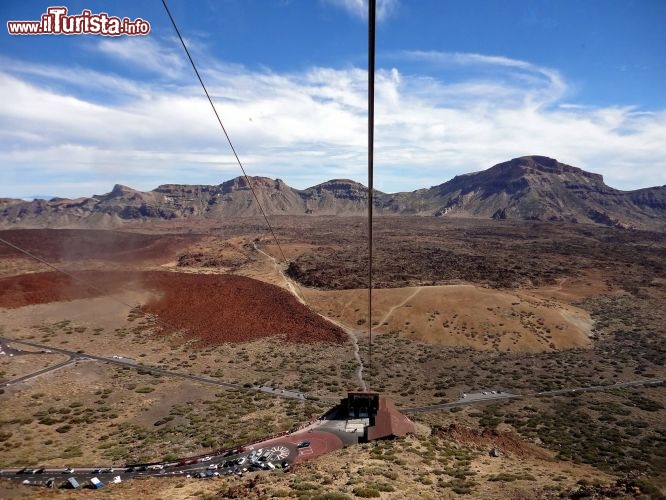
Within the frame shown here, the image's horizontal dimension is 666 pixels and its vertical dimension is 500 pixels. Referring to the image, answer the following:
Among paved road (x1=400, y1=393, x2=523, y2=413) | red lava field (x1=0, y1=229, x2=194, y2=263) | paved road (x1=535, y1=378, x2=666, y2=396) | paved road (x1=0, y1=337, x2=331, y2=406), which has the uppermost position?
red lava field (x1=0, y1=229, x2=194, y2=263)

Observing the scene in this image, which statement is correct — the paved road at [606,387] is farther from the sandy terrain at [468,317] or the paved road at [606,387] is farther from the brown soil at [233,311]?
the brown soil at [233,311]

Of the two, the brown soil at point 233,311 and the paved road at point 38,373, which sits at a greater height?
the brown soil at point 233,311

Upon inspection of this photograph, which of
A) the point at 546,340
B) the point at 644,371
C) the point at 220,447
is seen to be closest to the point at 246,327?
the point at 220,447

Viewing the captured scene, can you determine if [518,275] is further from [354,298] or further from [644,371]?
[644,371]

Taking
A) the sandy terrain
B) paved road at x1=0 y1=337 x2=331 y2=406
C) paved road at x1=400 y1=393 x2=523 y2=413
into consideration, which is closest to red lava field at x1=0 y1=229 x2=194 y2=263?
paved road at x1=0 y1=337 x2=331 y2=406

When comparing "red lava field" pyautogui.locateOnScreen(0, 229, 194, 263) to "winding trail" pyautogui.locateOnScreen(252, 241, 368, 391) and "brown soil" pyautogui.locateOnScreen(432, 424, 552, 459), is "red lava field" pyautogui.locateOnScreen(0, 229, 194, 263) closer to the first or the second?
"winding trail" pyautogui.locateOnScreen(252, 241, 368, 391)

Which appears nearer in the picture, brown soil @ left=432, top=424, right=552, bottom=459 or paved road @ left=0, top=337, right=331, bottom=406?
brown soil @ left=432, top=424, right=552, bottom=459

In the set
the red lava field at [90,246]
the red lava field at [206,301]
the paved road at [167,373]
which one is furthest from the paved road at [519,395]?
the red lava field at [90,246]
